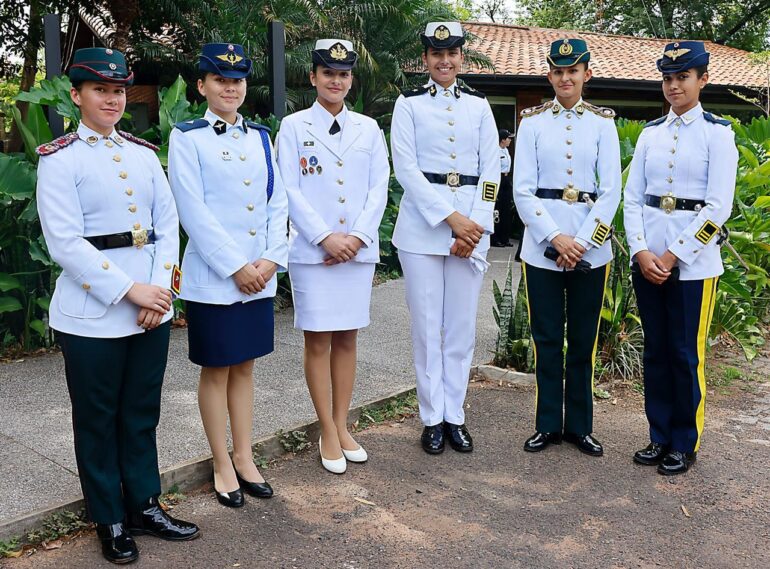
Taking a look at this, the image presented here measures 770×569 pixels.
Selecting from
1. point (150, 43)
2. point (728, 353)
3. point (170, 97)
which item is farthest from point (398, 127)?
point (150, 43)

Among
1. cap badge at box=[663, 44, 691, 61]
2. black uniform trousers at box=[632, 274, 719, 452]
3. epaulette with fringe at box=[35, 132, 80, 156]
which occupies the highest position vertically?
cap badge at box=[663, 44, 691, 61]

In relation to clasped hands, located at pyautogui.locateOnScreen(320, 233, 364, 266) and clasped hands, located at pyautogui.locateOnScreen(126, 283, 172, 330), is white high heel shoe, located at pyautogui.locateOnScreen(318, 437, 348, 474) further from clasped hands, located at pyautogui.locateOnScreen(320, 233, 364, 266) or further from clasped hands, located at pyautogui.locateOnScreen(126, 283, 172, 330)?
clasped hands, located at pyautogui.locateOnScreen(126, 283, 172, 330)

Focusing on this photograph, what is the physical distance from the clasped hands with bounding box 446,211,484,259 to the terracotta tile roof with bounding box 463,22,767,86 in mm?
11351

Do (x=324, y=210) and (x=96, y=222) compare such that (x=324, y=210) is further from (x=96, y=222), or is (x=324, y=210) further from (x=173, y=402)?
(x=173, y=402)

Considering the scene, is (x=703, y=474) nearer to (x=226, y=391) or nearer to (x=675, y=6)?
(x=226, y=391)

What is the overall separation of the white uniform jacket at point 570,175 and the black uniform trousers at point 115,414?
199cm

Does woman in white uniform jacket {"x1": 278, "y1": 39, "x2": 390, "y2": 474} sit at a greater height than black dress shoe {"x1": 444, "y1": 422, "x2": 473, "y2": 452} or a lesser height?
greater

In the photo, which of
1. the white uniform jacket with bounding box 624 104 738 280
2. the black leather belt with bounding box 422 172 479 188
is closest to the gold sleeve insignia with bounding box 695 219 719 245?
the white uniform jacket with bounding box 624 104 738 280

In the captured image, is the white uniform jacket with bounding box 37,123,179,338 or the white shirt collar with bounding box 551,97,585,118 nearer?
the white uniform jacket with bounding box 37,123,179,338

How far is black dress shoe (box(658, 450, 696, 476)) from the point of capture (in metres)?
4.07

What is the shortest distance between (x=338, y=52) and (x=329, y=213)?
76 cm

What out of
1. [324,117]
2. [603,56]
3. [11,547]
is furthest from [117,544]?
[603,56]

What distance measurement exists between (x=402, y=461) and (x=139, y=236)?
1.88 metres

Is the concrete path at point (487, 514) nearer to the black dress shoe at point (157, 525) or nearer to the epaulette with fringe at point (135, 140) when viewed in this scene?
the black dress shoe at point (157, 525)
